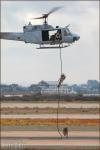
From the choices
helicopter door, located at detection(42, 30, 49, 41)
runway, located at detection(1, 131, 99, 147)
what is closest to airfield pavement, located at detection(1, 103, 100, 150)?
runway, located at detection(1, 131, 99, 147)

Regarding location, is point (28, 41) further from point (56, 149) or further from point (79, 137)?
point (56, 149)

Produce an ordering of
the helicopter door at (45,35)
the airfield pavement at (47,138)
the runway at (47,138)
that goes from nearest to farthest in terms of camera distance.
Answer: the airfield pavement at (47,138), the runway at (47,138), the helicopter door at (45,35)

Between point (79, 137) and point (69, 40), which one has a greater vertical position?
point (69, 40)

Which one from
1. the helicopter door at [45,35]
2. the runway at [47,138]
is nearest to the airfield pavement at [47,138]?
the runway at [47,138]

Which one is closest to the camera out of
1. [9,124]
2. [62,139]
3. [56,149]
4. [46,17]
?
[56,149]

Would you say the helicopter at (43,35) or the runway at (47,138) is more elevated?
the helicopter at (43,35)

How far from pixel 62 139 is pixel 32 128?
11.8 m

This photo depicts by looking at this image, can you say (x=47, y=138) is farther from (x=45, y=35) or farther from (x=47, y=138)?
(x=45, y=35)

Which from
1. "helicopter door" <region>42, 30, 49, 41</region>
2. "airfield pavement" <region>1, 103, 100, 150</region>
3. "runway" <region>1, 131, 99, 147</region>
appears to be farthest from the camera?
"helicopter door" <region>42, 30, 49, 41</region>

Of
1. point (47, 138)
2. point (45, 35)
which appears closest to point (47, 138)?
point (47, 138)

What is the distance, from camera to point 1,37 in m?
63.1

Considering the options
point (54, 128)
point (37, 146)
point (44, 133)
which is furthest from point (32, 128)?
point (37, 146)

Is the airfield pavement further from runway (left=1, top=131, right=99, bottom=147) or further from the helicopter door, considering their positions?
the helicopter door

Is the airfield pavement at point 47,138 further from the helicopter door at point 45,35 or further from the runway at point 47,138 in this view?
the helicopter door at point 45,35
